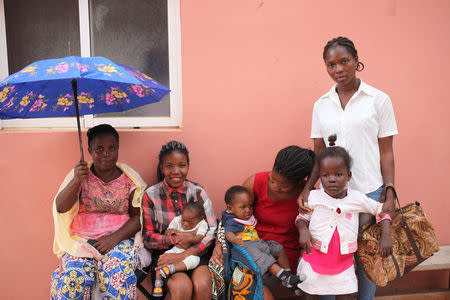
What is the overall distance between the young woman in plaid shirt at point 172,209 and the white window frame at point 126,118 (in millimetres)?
557

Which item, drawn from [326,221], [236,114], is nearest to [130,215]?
[236,114]

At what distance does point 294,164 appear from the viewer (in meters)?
2.48

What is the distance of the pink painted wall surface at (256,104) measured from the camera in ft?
9.83

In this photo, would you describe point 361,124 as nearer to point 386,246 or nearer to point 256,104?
point 386,246

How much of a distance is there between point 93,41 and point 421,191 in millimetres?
3590

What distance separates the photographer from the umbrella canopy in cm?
195

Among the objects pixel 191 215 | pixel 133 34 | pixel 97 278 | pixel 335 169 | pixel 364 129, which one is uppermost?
pixel 133 34

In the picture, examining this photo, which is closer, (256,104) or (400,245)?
(400,245)

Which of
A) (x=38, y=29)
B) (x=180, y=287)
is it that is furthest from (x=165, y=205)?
(x=38, y=29)

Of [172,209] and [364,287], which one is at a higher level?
[172,209]

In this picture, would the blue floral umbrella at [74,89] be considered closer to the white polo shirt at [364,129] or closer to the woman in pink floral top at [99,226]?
the woman in pink floral top at [99,226]

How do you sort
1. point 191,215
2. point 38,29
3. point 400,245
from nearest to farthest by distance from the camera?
point 400,245, point 191,215, point 38,29

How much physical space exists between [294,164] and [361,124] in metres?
0.55

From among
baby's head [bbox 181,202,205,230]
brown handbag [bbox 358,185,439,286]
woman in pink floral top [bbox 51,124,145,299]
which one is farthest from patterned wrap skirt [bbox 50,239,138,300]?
brown handbag [bbox 358,185,439,286]
